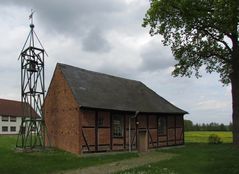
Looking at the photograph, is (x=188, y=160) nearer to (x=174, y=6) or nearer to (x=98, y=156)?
(x=98, y=156)

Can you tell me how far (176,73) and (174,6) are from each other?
6878 millimetres

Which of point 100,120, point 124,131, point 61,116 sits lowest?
point 124,131

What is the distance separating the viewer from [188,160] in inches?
979

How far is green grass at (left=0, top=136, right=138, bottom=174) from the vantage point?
20797 millimetres

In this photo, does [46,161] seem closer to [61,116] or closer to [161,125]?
[61,116]

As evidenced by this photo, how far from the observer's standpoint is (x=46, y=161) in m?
24.0

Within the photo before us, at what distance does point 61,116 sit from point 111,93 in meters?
5.18

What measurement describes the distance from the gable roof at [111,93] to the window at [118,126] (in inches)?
34.6

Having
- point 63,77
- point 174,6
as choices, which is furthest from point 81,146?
point 174,6

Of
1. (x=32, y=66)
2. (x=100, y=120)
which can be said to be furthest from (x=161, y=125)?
(x=32, y=66)

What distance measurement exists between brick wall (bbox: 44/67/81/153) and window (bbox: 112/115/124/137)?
3.76 m

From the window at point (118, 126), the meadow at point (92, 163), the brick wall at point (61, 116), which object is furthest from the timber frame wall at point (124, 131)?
the meadow at point (92, 163)

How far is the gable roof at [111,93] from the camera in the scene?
1187 inches

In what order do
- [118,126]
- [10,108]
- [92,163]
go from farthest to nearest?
1. [10,108]
2. [118,126]
3. [92,163]
